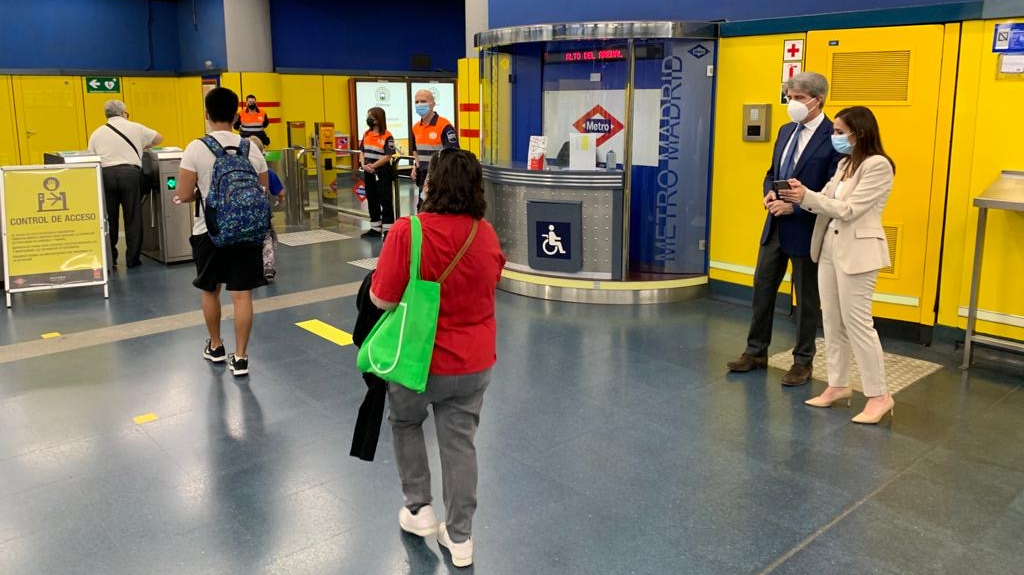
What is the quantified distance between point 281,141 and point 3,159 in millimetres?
4365

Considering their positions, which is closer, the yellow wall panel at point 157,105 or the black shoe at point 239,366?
the black shoe at point 239,366

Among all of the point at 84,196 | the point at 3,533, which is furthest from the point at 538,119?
the point at 3,533

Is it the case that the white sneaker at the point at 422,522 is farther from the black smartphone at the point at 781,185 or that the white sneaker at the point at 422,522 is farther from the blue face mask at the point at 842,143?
the blue face mask at the point at 842,143

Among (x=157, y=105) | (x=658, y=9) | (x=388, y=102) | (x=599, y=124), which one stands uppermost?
(x=658, y=9)

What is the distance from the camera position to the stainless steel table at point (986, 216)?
16.1 ft

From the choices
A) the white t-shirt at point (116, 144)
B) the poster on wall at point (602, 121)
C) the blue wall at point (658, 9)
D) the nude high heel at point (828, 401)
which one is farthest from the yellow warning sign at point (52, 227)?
the nude high heel at point (828, 401)

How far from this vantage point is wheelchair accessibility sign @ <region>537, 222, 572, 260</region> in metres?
7.06

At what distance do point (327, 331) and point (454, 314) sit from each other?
3500 millimetres

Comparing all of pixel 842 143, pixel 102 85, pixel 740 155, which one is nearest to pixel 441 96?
pixel 102 85

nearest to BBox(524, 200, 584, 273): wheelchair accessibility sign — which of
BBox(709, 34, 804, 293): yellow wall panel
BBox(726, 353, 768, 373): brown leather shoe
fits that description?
BBox(709, 34, 804, 293): yellow wall panel

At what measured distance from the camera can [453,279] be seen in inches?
111

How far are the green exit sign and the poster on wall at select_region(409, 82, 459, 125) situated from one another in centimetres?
522

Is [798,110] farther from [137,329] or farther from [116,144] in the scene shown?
[116,144]

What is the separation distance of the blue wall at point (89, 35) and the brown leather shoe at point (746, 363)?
528 inches
